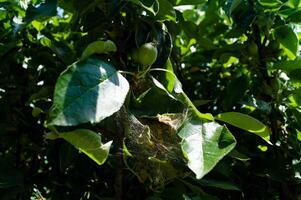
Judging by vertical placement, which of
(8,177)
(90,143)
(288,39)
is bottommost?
(8,177)

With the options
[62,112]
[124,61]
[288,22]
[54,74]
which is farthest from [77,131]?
[288,22]

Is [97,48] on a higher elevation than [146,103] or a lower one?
higher

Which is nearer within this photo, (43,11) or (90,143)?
(90,143)

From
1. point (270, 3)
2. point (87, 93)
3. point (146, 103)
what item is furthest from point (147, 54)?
point (270, 3)

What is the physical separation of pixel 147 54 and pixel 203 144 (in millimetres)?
269

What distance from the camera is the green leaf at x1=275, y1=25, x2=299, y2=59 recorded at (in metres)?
1.43

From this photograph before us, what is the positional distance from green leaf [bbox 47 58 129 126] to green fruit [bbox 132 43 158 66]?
0.42 ft

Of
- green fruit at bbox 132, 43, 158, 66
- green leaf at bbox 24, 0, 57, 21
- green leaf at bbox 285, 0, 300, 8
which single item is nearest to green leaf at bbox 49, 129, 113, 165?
green fruit at bbox 132, 43, 158, 66

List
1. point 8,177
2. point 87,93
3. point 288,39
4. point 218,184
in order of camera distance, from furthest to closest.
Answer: point 288,39, point 8,177, point 218,184, point 87,93

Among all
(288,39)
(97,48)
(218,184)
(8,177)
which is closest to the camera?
(97,48)

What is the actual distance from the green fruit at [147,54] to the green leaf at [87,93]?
0.42ft

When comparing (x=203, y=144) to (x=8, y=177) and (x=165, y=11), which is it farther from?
(x=8, y=177)

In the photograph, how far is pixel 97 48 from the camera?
1.00 metres

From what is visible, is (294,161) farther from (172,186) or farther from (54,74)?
(54,74)
